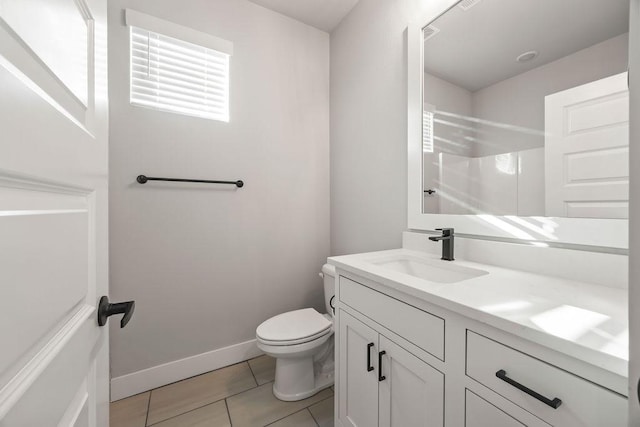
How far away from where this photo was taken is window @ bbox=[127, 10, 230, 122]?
1574 millimetres

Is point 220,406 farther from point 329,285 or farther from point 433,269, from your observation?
point 433,269

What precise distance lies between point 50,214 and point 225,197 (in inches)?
58.0

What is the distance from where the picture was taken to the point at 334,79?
218 centimetres

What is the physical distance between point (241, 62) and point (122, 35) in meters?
0.67

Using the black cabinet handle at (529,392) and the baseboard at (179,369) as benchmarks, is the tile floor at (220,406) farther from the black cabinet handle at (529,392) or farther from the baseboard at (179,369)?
the black cabinet handle at (529,392)

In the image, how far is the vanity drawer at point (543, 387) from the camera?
0.47 meters

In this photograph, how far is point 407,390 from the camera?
33.9 inches

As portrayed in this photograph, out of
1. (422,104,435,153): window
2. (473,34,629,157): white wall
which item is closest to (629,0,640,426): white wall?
(473,34,629,157): white wall

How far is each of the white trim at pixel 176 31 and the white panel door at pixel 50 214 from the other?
4.08 feet

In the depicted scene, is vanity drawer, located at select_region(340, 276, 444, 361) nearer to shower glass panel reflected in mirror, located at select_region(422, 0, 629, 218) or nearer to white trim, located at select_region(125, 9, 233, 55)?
shower glass panel reflected in mirror, located at select_region(422, 0, 629, 218)

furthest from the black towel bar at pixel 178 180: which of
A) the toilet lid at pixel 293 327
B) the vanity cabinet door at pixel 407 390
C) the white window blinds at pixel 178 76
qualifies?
the vanity cabinet door at pixel 407 390

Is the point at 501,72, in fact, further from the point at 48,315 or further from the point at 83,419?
the point at 83,419

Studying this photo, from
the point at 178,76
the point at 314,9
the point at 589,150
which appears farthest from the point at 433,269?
the point at 314,9

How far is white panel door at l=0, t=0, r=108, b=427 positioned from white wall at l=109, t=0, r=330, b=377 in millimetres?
1100
